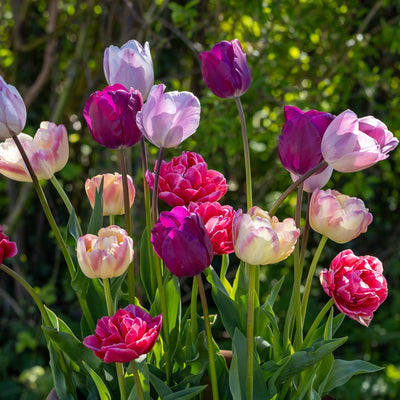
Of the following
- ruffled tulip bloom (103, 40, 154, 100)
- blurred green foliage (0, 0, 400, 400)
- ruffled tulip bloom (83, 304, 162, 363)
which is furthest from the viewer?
blurred green foliage (0, 0, 400, 400)

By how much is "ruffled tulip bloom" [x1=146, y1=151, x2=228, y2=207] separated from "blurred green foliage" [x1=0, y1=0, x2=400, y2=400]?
101cm

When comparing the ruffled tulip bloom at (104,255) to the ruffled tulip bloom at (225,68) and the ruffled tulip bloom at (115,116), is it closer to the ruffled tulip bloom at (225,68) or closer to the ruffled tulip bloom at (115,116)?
the ruffled tulip bloom at (115,116)

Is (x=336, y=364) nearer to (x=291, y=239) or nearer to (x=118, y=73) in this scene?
(x=291, y=239)

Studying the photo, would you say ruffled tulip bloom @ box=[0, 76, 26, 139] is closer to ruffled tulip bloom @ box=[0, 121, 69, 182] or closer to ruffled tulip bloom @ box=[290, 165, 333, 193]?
ruffled tulip bloom @ box=[0, 121, 69, 182]

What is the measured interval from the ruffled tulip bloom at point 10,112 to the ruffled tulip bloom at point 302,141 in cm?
25

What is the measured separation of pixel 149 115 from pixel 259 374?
11.2 inches

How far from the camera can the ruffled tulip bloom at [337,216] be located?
1.95ft

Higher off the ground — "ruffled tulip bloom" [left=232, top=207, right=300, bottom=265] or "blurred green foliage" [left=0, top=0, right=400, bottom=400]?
"ruffled tulip bloom" [left=232, top=207, right=300, bottom=265]

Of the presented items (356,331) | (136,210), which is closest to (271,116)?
(136,210)

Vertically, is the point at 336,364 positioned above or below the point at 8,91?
below

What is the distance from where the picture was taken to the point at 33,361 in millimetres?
2014

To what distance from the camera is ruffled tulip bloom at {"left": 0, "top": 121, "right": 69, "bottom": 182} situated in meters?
0.64

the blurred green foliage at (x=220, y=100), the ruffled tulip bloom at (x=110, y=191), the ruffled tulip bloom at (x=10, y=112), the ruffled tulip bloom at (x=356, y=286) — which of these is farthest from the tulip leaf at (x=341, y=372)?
the blurred green foliage at (x=220, y=100)

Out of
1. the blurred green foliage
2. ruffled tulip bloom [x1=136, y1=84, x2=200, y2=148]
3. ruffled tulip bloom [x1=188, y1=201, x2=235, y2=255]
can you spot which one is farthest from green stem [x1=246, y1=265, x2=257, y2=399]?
the blurred green foliage
